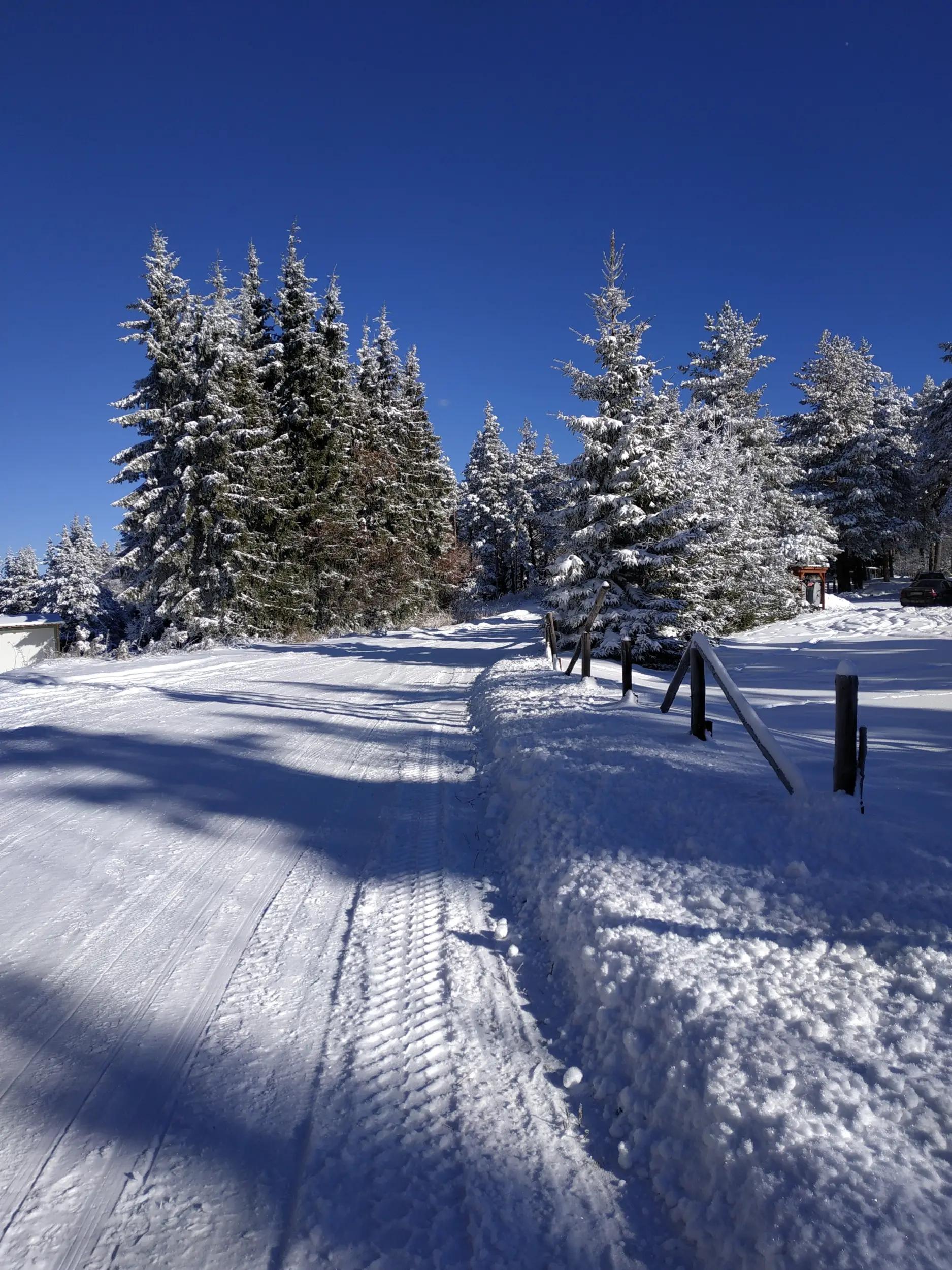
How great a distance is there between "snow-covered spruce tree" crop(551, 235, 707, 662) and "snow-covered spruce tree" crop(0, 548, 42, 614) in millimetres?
51916

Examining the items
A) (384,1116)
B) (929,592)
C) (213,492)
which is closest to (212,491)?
(213,492)

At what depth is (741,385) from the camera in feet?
89.7

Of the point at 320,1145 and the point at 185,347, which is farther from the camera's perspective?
the point at 185,347

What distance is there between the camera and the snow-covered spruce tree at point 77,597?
3894 centimetres

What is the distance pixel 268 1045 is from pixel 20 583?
7319 centimetres

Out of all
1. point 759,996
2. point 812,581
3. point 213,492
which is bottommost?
point 759,996

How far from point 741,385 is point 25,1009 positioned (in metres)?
30.4

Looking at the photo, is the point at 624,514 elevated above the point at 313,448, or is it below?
below

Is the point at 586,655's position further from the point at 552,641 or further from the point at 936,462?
the point at 936,462

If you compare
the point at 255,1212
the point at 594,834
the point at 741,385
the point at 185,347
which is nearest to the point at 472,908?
the point at 594,834

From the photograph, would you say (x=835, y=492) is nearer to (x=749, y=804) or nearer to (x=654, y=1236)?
(x=749, y=804)

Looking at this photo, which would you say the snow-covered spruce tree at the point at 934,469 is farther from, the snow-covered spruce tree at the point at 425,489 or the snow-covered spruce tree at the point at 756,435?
the snow-covered spruce tree at the point at 425,489

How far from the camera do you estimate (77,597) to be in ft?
130

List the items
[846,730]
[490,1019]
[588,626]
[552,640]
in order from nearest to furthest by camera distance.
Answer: [490,1019] → [846,730] → [588,626] → [552,640]
